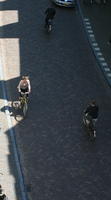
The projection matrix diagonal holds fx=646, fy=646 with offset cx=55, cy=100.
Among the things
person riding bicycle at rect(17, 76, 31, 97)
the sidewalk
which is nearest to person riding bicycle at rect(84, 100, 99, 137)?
person riding bicycle at rect(17, 76, 31, 97)

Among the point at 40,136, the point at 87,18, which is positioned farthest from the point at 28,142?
the point at 87,18

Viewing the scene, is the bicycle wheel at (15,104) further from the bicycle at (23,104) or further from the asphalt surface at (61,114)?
the asphalt surface at (61,114)

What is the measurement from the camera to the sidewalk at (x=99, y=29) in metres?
33.5

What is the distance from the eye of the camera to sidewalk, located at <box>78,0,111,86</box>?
110ft

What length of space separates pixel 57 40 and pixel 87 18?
157 inches

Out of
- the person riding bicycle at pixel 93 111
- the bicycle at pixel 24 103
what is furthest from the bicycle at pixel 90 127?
the bicycle at pixel 24 103

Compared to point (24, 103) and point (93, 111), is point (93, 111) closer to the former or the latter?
point (93, 111)

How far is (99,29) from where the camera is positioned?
37.8 meters

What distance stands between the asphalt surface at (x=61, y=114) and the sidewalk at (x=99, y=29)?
0.39 m

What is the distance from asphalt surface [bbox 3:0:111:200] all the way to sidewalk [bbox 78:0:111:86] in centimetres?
39

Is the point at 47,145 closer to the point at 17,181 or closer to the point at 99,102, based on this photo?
the point at 17,181

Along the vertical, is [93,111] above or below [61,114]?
above

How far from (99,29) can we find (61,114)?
10.9m

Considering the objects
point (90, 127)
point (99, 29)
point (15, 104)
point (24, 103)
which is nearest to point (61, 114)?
point (24, 103)
